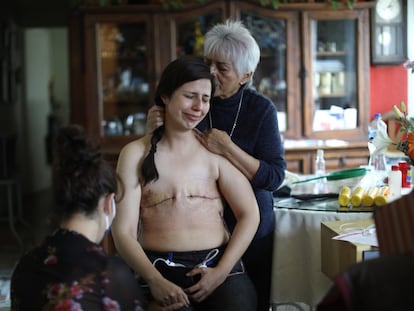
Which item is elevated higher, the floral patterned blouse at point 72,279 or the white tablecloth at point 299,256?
the floral patterned blouse at point 72,279

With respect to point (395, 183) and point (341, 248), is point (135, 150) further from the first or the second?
point (395, 183)

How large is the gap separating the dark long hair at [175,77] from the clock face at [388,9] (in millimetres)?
2722

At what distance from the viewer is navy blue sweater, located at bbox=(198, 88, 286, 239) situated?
7.01 feet

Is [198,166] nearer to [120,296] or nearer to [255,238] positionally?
[255,238]

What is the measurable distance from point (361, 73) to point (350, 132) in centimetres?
40

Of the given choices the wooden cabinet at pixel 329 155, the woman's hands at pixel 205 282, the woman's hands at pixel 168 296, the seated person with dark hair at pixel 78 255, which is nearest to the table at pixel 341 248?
the woman's hands at pixel 205 282

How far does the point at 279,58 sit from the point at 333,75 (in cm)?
39

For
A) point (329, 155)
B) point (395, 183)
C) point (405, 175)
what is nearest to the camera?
point (395, 183)

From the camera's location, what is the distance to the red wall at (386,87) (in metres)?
4.57

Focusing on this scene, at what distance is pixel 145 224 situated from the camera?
197 cm

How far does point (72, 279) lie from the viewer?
54.9 inches

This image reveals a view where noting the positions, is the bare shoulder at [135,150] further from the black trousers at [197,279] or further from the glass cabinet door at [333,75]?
the glass cabinet door at [333,75]

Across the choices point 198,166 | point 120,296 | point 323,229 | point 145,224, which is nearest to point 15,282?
point 120,296

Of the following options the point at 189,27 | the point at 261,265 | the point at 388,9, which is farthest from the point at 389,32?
the point at 261,265
